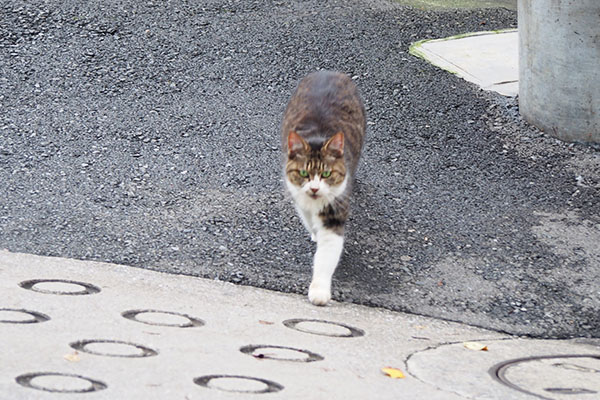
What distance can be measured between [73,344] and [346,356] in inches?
45.9

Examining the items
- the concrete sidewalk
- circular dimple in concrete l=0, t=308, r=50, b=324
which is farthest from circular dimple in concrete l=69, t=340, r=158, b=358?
circular dimple in concrete l=0, t=308, r=50, b=324

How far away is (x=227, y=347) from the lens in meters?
3.81

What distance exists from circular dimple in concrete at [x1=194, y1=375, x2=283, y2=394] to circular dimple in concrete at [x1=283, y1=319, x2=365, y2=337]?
78cm

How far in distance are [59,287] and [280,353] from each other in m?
1.28

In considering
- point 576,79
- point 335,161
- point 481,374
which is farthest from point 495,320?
point 576,79

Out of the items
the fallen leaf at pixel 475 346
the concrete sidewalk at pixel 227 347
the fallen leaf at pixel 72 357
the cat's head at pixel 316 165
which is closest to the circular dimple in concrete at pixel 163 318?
the concrete sidewalk at pixel 227 347

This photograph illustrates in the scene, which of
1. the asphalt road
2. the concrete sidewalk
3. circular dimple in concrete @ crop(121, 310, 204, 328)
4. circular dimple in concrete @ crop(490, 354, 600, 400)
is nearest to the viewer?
the concrete sidewalk

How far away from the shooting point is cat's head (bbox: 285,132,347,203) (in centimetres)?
466

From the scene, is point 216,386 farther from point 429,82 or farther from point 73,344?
point 429,82

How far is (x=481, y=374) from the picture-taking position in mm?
3799

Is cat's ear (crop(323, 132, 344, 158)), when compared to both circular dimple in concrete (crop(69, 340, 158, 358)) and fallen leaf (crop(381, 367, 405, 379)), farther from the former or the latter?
circular dimple in concrete (crop(69, 340, 158, 358))

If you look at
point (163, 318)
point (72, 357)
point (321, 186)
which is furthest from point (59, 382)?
point (321, 186)

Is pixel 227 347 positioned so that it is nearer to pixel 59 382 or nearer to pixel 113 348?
pixel 113 348

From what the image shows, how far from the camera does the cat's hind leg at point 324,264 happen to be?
4566mm
